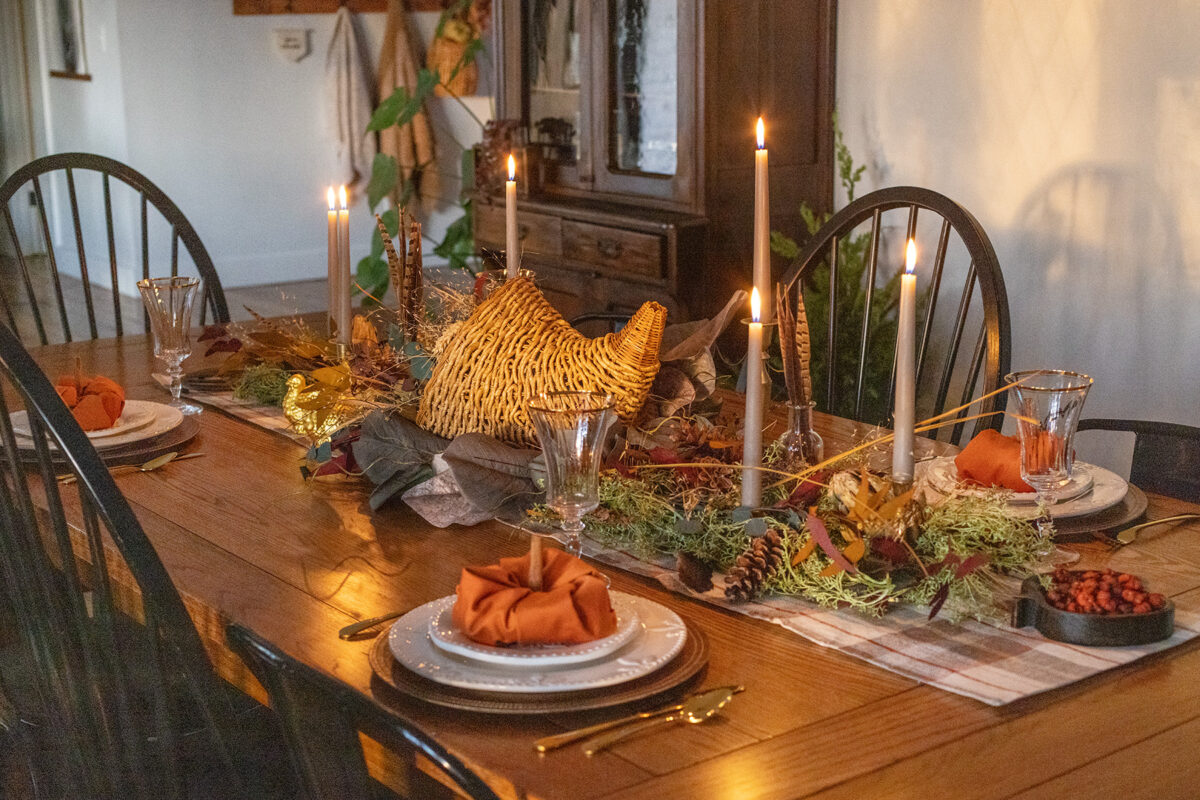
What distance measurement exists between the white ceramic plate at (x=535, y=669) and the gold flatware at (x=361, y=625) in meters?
0.04

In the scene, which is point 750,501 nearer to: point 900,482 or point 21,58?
point 900,482

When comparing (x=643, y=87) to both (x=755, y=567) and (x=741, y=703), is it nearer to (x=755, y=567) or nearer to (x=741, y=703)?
(x=755, y=567)

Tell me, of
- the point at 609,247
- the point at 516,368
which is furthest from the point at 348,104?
the point at 516,368

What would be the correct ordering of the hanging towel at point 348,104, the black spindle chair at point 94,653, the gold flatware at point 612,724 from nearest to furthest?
the gold flatware at point 612,724 → the black spindle chair at point 94,653 → the hanging towel at point 348,104

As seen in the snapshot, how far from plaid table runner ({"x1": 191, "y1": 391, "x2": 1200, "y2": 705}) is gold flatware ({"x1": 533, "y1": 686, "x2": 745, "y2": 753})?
0.13 m

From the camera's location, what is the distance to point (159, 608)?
39.5 inches

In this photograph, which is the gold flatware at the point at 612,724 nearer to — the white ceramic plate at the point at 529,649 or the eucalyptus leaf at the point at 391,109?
the white ceramic plate at the point at 529,649

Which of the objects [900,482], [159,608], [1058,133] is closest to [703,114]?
[1058,133]

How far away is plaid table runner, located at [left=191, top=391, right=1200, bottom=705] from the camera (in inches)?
38.5

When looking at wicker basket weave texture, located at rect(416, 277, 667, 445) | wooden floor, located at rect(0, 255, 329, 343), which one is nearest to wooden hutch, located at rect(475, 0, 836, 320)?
wicker basket weave texture, located at rect(416, 277, 667, 445)

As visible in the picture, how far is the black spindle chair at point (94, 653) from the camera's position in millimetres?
1007

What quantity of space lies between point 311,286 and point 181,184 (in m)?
0.74

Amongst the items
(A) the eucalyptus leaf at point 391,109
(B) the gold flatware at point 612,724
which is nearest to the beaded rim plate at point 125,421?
(B) the gold flatware at point 612,724

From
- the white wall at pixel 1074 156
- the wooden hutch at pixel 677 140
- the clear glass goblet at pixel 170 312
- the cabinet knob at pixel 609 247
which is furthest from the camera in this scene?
the cabinet knob at pixel 609 247
